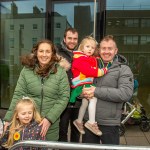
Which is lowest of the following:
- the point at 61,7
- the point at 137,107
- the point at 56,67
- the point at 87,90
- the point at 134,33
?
the point at 137,107

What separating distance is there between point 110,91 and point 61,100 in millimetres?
511

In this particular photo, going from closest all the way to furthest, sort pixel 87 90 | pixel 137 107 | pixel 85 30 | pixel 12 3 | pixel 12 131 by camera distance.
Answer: pixel 12 131 → pixel 87 90 → pixel 137 107 → pixel 85 30 → pixel 12 3

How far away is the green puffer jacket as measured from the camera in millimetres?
3191

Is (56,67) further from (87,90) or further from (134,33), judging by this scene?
(134,33)

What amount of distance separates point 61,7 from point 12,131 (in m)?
4.35

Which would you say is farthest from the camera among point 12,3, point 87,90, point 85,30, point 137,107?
point 12,3

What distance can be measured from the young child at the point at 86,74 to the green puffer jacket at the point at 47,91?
0.21 metres

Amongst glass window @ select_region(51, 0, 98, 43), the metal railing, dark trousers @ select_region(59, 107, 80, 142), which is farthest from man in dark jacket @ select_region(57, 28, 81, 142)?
glass window @ select_region(51, 0, 98, 43)

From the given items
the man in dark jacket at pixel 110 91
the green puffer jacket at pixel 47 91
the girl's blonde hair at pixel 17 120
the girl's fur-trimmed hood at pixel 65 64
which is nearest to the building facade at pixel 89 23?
the girl's fur-trimmed hood at pixel 65 64

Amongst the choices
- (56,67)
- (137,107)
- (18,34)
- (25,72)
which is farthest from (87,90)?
(18,34)

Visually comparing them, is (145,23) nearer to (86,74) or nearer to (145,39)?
(145,39)

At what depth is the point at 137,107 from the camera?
636 cm

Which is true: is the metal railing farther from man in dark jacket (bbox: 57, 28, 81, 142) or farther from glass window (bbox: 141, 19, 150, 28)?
glass window (bbox: 141, 19, 150, 28)

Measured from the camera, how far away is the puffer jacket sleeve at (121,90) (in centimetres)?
310
